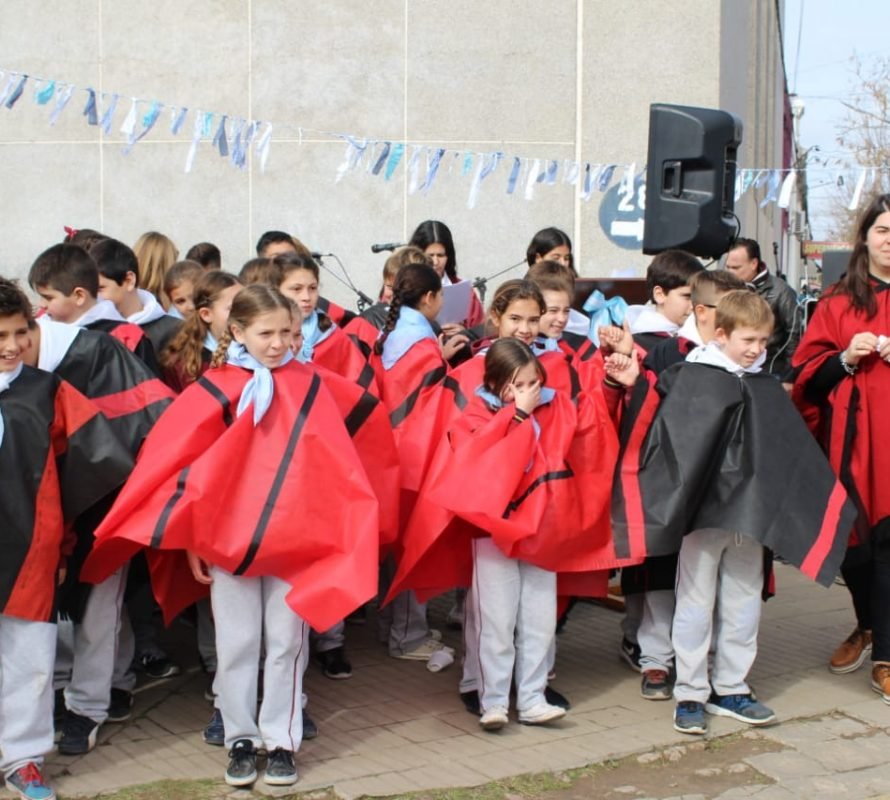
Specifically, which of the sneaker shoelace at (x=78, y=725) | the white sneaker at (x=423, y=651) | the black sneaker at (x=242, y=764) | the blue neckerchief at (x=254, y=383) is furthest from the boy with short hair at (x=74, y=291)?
the white sneaker at (x=423, y=651)

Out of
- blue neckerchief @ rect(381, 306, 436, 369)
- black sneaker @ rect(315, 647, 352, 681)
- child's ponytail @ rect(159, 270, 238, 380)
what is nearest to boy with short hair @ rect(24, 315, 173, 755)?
child's ponytail @ rect(159, 270, 238, 380)

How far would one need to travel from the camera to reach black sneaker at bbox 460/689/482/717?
543 cm

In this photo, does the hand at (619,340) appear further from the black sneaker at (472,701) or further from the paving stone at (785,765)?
the paving stone at (785,765)

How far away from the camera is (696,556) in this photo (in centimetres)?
532

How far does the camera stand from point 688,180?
7.70 m

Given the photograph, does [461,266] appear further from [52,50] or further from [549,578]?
[549,578]

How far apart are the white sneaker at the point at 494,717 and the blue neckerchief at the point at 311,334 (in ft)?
5.59

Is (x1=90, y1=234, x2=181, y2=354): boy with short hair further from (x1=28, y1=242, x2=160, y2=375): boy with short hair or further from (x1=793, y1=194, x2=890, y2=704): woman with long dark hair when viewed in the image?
(x1=793, y1=194, x2=890, y2=704): woman with long dark hair

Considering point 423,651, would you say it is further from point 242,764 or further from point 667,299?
point 667,299

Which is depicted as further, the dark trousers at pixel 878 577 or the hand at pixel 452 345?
the hand at pixel 452 345

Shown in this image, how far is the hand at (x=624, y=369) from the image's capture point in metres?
5.38

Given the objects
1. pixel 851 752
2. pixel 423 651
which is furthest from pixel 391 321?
pixel 851 752

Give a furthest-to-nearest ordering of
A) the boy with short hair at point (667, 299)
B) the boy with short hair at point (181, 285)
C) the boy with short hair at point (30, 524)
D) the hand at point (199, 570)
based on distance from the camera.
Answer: the boy with short hair at point (181, 285) → the boy with short hair at point (667, 299) → the hand at point (199, 570) → the boy with short hair at point (30, 524)

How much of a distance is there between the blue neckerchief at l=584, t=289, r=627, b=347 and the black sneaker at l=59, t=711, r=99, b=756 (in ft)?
9.82
